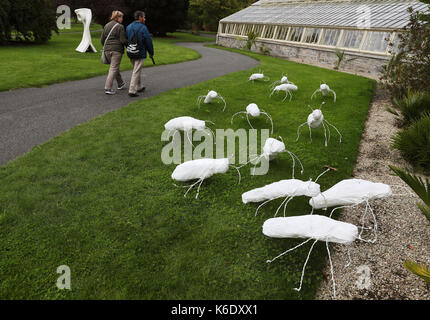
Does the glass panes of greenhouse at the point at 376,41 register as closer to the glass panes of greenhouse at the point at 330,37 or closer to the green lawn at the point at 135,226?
the glass panes of greenhouse at the point at 330,37

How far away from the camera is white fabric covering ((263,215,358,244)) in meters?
2.37

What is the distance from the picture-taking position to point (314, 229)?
2449 mm

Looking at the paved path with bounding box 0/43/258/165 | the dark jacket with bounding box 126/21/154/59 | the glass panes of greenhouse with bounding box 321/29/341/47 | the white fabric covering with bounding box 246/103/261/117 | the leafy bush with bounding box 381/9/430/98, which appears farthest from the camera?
the glass panes of greenhouse with bounding box 321/29/341/47

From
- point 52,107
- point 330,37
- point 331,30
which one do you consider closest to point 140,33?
point 52,107

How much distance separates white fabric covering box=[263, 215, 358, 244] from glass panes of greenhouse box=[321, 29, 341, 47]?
20.0m

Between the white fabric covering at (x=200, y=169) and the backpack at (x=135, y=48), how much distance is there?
A: 5.37 metres

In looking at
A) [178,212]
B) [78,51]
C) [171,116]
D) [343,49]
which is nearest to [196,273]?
[178,212]

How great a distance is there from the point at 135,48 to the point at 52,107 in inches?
113

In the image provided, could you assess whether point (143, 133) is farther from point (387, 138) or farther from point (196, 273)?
point (387, 138)

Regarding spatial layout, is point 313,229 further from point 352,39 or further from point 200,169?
point 352,39

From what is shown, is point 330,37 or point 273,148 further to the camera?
point 330,37

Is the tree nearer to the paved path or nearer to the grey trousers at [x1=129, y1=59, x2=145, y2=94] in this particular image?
the paved path

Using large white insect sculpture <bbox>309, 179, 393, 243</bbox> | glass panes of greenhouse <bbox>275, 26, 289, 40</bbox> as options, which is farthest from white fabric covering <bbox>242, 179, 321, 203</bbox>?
glass panes of greenhouse <bbox>275, 26, 289, 40</bbox>

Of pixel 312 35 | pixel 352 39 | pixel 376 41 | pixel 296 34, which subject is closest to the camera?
pixel 376 41
